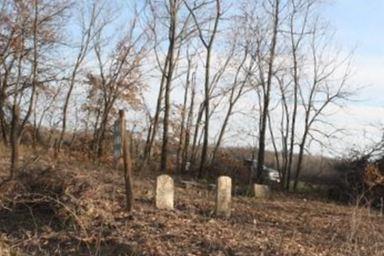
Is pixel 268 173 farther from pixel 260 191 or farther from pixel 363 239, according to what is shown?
pixel 363 239

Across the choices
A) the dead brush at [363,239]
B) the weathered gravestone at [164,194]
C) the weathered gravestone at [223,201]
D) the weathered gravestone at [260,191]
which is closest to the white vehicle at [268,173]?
the weathered gravestone at [260,191]

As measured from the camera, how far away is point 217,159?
37.4 m

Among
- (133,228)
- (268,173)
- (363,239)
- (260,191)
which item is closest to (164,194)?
(133,228)

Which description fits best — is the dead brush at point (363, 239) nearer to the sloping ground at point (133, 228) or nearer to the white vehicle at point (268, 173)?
the sloping ground at point (133, 228)

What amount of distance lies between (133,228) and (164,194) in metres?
2.73

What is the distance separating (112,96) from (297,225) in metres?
28.8

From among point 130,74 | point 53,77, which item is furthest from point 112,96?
point 53,77

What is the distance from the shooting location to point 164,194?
14.9 m

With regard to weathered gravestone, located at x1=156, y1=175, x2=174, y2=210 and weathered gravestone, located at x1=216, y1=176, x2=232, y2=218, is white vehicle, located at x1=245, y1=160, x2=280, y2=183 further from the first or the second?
weathered gravestone, located at x1=156, y1=175, x2=174, y2=210

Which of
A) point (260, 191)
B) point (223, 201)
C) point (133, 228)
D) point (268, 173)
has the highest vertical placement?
point (268, 173)

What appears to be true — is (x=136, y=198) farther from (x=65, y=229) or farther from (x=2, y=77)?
(x=2, y=77)

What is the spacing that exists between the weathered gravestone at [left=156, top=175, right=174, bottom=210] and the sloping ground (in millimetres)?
205

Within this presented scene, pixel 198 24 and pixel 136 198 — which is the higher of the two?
pixel 198 24

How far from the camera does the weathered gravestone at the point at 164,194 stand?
14734 mm
